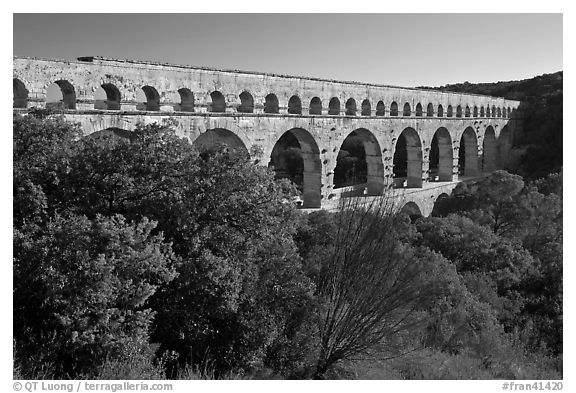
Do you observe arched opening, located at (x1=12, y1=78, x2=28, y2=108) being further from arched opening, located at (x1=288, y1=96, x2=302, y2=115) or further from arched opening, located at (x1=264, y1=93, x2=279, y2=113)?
arched opening, located at (x1=288, y1=96, x2=302, y2=115)

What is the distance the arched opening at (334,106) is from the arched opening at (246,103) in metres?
6.22

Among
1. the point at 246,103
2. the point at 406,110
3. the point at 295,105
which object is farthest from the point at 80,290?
the point at 406,110

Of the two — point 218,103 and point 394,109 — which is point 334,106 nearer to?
point 394,109

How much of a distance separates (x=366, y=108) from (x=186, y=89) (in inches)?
513

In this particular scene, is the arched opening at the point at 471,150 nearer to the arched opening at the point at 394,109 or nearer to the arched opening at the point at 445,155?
the arched opening at the point at 445,155

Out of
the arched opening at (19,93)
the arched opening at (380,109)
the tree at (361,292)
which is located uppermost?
the arched opening at (380,109)

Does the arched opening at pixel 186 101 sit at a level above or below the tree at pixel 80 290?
above

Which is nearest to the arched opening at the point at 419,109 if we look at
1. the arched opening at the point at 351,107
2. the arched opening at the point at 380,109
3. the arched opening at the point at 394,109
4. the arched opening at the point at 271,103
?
the arched opening at the point at 394,109

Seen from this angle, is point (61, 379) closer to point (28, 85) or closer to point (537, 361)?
point (28, 85)

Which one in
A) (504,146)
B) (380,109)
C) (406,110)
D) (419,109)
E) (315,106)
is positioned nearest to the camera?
(315,106)

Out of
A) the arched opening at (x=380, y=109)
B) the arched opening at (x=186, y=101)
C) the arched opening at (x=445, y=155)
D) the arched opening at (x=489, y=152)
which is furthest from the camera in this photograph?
the arched opening at (x=489, y=152)

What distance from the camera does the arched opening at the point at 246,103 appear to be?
2030cm

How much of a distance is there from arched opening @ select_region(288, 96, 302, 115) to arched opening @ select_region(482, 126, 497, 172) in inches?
1062

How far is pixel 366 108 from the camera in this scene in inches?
1123
